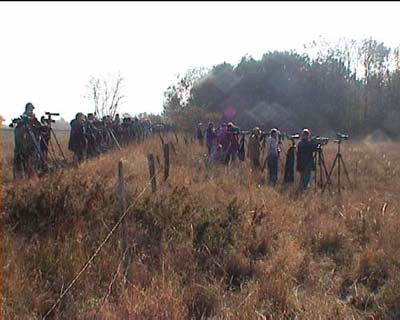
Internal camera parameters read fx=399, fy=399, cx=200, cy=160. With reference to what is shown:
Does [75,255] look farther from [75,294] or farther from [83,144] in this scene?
[83,144]

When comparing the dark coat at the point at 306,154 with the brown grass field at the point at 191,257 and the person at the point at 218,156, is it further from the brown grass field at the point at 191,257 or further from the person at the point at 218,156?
the person at the point at 218,156

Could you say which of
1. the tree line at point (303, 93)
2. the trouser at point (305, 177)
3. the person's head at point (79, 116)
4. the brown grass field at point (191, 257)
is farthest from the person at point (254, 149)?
the tree line at point (303, 93)

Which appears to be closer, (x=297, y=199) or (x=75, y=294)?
(x=75, y=294)

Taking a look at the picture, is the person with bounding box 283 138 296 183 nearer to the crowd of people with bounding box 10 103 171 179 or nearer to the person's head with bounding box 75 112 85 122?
the crowd of people with bounding box 10 103 171 179

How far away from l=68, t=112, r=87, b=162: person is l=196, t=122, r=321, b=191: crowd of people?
413 cm

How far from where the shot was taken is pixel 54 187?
18.3 ft

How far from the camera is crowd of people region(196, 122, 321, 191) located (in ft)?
34.5

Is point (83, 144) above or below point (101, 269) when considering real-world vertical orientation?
above

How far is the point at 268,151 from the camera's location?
37.4 ft

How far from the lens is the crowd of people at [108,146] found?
8.94 metres

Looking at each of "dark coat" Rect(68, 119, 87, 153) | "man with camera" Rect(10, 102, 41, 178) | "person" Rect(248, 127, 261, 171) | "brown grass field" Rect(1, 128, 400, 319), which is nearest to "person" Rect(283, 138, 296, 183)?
"person" Rect(248, 127, 261, 171)

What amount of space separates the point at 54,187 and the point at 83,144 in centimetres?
700

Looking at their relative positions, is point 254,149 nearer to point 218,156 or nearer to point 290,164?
point 218,156

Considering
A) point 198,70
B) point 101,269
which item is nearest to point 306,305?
point 101,269
